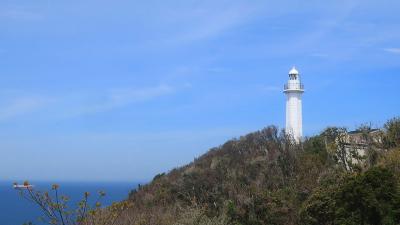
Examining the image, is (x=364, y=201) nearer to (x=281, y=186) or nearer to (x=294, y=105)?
(x=281, y=186)

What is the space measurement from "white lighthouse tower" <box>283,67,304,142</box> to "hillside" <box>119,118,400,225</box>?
4.23 ft

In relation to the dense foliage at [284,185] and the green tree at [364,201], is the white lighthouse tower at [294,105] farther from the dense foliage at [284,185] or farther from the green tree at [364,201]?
the green tree at [364,201]

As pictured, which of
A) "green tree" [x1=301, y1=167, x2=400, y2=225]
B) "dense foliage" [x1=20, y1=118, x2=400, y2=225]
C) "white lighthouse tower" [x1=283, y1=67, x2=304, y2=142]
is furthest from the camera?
"white lighthouse tower" [x1=283, y1=67, x2=304, y2=142]

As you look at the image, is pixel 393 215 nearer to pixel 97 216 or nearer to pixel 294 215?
pixel 294 215

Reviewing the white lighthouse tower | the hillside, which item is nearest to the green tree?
the hillside

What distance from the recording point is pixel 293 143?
37.6 metres

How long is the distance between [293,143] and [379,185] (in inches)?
734

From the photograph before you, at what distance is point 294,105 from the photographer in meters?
42.3

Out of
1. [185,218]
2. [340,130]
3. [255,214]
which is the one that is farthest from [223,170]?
[185,218]

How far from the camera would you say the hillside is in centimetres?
1872

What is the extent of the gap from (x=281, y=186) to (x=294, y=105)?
12.4 metres

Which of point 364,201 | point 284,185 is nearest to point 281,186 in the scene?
point 284,185

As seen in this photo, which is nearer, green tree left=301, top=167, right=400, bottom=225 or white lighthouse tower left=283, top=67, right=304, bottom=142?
green tree left=301, top=167, right=400, bottom=225

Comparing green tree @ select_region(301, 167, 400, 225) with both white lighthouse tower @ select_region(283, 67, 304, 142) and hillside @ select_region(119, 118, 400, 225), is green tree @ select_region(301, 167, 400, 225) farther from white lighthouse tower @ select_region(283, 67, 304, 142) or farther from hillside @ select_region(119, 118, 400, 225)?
white lighthouse tower @ select_region(283, 67, 304, 142)
